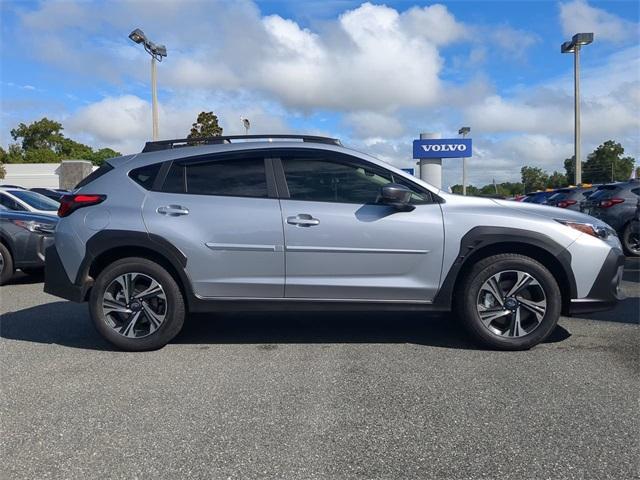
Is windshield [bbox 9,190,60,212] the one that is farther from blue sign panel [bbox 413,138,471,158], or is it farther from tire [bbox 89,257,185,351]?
blue sign panel [bbox 413,138,471,158]

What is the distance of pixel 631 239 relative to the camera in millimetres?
10820

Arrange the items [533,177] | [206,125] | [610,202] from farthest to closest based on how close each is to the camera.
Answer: [533,177] → [206,125] → [610,202]

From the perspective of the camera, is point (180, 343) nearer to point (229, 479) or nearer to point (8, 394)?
point (8, 394)

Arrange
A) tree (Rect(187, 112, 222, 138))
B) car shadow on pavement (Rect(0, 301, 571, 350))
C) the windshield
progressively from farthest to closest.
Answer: tree (Rect(187, 112, 222, 138)), the windshield, car shadow on pavement (Rect(0, 301, 571, 350))

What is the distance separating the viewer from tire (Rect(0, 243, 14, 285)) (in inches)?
327

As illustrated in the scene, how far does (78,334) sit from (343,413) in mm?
3260

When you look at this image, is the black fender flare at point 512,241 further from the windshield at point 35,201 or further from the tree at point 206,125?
the tree at point 206,125

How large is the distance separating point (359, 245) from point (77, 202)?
2568mm

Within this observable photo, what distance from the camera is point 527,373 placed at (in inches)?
163

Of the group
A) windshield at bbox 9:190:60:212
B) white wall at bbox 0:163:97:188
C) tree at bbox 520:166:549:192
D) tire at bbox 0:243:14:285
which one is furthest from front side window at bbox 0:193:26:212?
tree at bbox 520:166:549:192

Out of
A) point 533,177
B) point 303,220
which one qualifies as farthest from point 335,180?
point 533,177

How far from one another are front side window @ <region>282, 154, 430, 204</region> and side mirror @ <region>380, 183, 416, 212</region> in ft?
0.40

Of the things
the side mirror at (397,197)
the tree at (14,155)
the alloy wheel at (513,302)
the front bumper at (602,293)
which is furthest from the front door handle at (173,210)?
the tree at (14,155)

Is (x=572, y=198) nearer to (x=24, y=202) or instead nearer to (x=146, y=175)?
(x=146, y=175)
